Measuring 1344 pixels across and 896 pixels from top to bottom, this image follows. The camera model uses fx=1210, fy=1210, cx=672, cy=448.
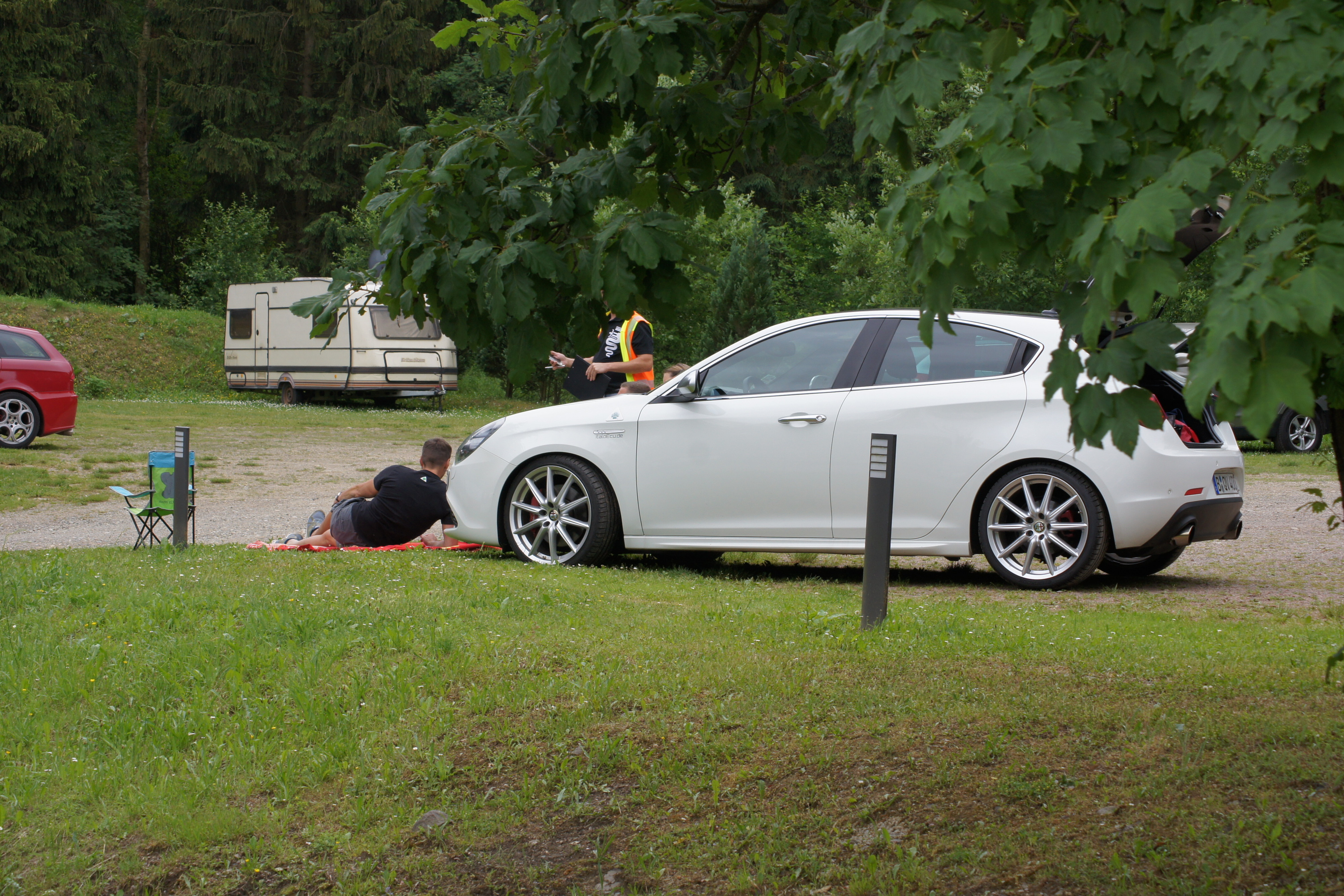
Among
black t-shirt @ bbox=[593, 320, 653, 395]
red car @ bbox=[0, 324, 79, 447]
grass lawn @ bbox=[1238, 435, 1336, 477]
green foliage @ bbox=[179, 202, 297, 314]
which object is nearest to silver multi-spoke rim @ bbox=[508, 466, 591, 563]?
black t-shirt @ bbox=[593, 320, 653, 395]

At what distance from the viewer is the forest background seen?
41.6 m

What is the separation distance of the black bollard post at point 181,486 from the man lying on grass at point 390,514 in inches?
33.5

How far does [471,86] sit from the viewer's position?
45.5 metres

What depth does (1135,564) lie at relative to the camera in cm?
804

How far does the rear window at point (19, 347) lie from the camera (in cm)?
1590

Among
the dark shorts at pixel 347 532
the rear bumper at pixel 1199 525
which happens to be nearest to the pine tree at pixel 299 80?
the dark shorts at pixel 347 532

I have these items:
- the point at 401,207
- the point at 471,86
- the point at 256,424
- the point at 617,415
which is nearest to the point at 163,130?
the point at 471,86

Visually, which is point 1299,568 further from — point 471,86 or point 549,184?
point 471,86

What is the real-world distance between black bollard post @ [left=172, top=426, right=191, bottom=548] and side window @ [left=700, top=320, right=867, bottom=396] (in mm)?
3726

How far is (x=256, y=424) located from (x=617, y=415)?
52.1ft

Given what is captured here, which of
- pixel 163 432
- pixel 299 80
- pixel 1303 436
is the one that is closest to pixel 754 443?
pixel 1303 436

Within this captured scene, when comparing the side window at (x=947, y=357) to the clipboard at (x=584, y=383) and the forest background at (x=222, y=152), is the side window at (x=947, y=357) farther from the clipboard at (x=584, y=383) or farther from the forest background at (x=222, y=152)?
the forest background at (x=222, y=152)

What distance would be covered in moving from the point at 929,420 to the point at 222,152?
142ft

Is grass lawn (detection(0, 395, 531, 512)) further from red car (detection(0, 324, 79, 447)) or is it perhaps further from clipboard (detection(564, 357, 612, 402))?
Result: clipboard (detection(564, 357, 612, 402))
